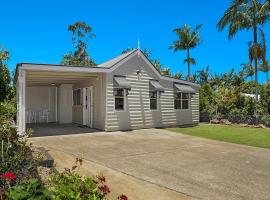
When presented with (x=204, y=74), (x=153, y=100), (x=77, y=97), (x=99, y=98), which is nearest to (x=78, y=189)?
(x=99, y=98)

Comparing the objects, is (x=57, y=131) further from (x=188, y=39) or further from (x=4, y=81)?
(x=188, y=39)

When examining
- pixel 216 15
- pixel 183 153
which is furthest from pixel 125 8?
pixel 183 153

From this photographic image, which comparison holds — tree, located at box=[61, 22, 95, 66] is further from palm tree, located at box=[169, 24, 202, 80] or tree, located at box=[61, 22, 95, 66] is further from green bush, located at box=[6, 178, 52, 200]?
green bush, located at box=[6, 178, 52, 200]

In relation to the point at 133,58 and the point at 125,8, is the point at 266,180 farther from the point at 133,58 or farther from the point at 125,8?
the point at 125,8

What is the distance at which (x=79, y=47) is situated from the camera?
3681 centimetres

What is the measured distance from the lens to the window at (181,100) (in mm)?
18016

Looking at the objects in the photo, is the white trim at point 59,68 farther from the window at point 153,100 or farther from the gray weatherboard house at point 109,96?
the window at point 153,100

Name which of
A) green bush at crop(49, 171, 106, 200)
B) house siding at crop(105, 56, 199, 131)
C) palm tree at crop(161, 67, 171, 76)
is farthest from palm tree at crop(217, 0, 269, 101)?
green bush at crop(49, 171, 106, 200)

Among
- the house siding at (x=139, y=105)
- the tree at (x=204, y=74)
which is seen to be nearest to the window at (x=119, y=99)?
the house siding at (x=139, y=105)

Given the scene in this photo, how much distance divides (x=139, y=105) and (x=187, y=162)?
8.18 meters

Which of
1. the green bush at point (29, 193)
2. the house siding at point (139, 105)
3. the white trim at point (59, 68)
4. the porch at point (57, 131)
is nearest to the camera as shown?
the green bush at point (29, 193)

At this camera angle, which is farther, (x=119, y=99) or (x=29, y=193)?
(x=119, y=99)

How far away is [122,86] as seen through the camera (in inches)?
549

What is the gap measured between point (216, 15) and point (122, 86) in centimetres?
1604
